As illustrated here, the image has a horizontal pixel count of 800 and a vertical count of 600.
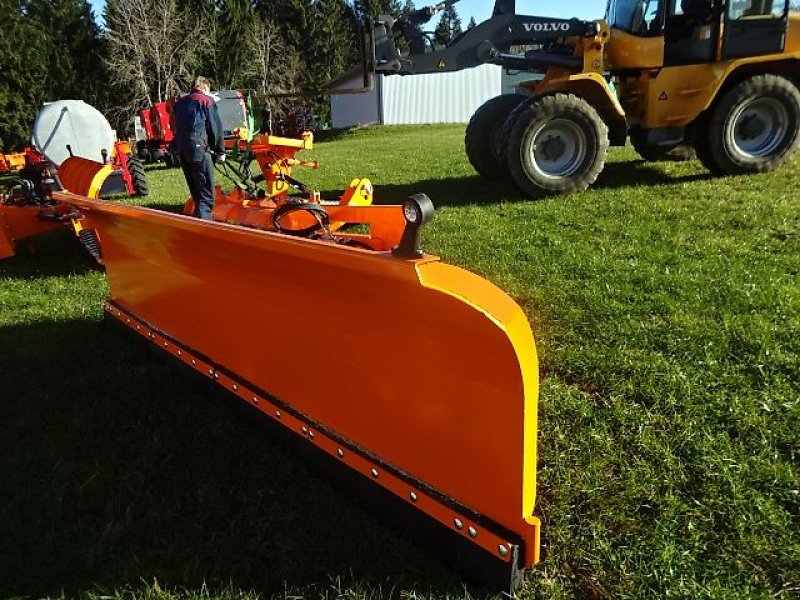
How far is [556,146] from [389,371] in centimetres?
543

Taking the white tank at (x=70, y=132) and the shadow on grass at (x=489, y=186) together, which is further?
the white tank at (x=70, y=132)

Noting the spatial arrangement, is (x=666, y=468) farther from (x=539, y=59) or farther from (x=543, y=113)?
(x=539, y=59)

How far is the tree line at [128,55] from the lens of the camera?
1038 inches

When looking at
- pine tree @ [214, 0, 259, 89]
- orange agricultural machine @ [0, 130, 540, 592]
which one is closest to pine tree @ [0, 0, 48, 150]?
pine tree @ [214, 0, 259, 89]

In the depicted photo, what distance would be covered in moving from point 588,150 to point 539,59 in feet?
4.81

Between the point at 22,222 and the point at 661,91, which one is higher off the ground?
the point at 661,91

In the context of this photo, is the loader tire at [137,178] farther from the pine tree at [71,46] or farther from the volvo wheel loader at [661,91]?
the pine tree at [71,46]

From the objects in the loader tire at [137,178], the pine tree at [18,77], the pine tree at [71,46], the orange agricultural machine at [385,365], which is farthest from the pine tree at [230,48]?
the orange agricultural machine at [385,365]

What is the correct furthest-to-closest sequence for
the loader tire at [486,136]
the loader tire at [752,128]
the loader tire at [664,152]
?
1. the loader tire at [664,152]
2. the loader tire at [486,136]
3. the loader tire at [752,128]

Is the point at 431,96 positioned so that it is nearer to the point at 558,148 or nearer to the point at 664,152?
the point at 664,152

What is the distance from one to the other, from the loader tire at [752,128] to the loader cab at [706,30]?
0.42 m

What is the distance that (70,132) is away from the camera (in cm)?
1076

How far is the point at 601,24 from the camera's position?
739cm

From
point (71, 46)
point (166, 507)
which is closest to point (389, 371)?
point (166, 507)
